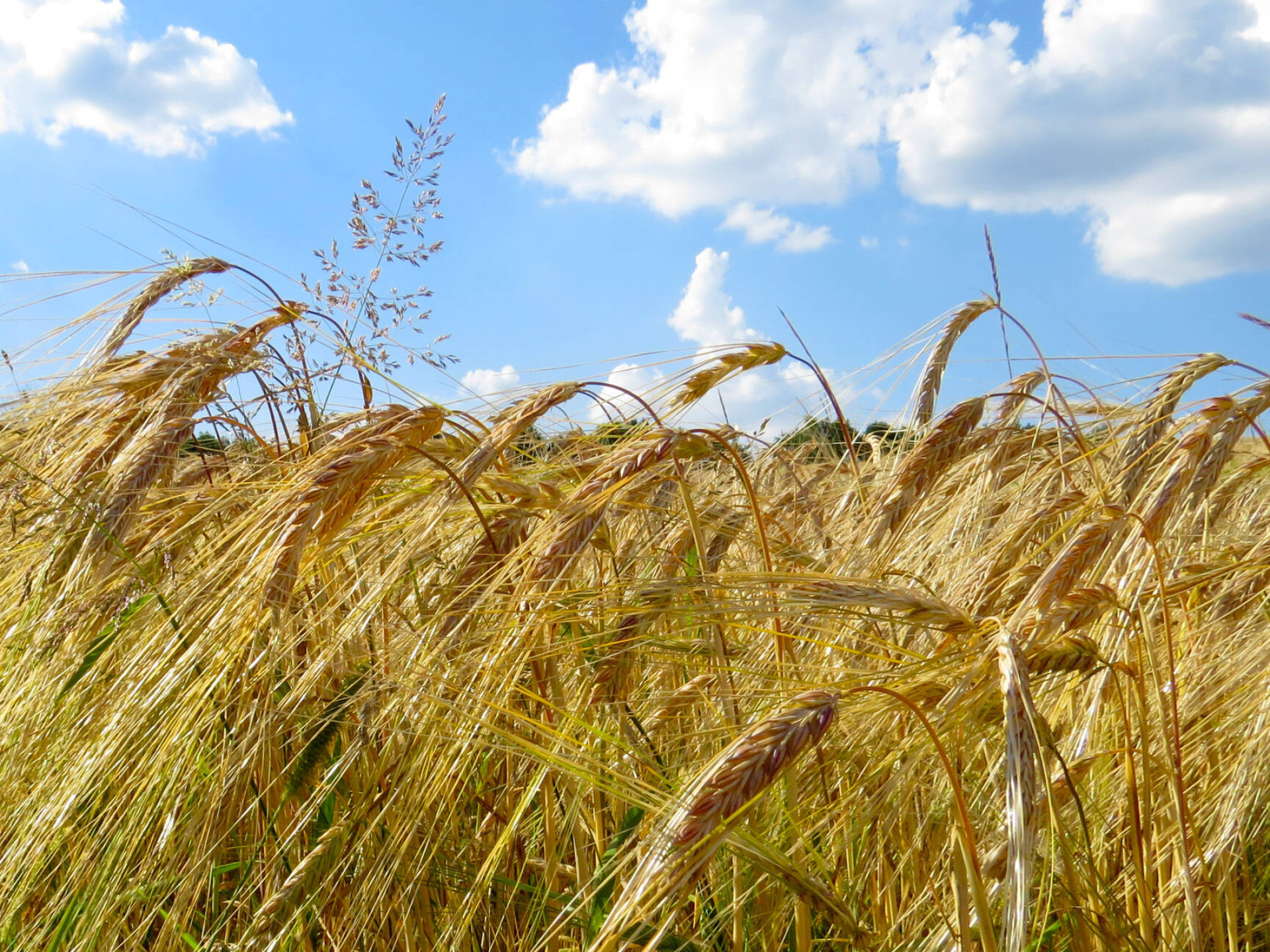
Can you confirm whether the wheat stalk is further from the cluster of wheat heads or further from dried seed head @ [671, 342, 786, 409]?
dried seed head @ [671, 342, 786, 409]

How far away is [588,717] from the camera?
1.26m

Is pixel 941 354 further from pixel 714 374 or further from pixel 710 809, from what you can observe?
pixel 710 809

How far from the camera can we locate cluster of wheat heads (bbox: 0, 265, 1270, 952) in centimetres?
92

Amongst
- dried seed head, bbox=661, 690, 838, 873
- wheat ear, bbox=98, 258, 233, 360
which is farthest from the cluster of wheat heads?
wheat ear, bbox=98, 258, 233, 360

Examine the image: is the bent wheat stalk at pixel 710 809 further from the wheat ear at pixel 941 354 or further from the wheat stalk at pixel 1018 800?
the wheat ear at pixel 941 354

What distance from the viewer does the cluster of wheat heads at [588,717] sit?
919mm

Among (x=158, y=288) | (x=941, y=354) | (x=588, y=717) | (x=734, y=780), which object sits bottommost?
(x=588, y=717)

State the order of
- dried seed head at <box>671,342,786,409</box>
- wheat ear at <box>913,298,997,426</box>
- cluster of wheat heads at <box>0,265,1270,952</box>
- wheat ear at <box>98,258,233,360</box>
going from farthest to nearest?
1. wheat ear at <box>913,298,997,426</box>
2. wheat ear at <box>98,258,233,360</box>
3. dried seed head at <box>671,342,786,409</box>
4. cluster of wheat heads at <box>0,265,1270,952</box>

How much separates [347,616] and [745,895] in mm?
577

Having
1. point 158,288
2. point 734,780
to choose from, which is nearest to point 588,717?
point 734,780

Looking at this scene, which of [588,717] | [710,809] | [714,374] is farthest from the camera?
[714,374]

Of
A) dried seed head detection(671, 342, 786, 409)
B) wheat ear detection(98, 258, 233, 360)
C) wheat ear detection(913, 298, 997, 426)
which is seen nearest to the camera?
dried seed head detection(671, 342, 786, 409)

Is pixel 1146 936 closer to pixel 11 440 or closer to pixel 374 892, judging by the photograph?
pixel 374 892

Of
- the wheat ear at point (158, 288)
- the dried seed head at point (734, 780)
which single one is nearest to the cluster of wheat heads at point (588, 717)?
the dried seed head at point (734, 780)
